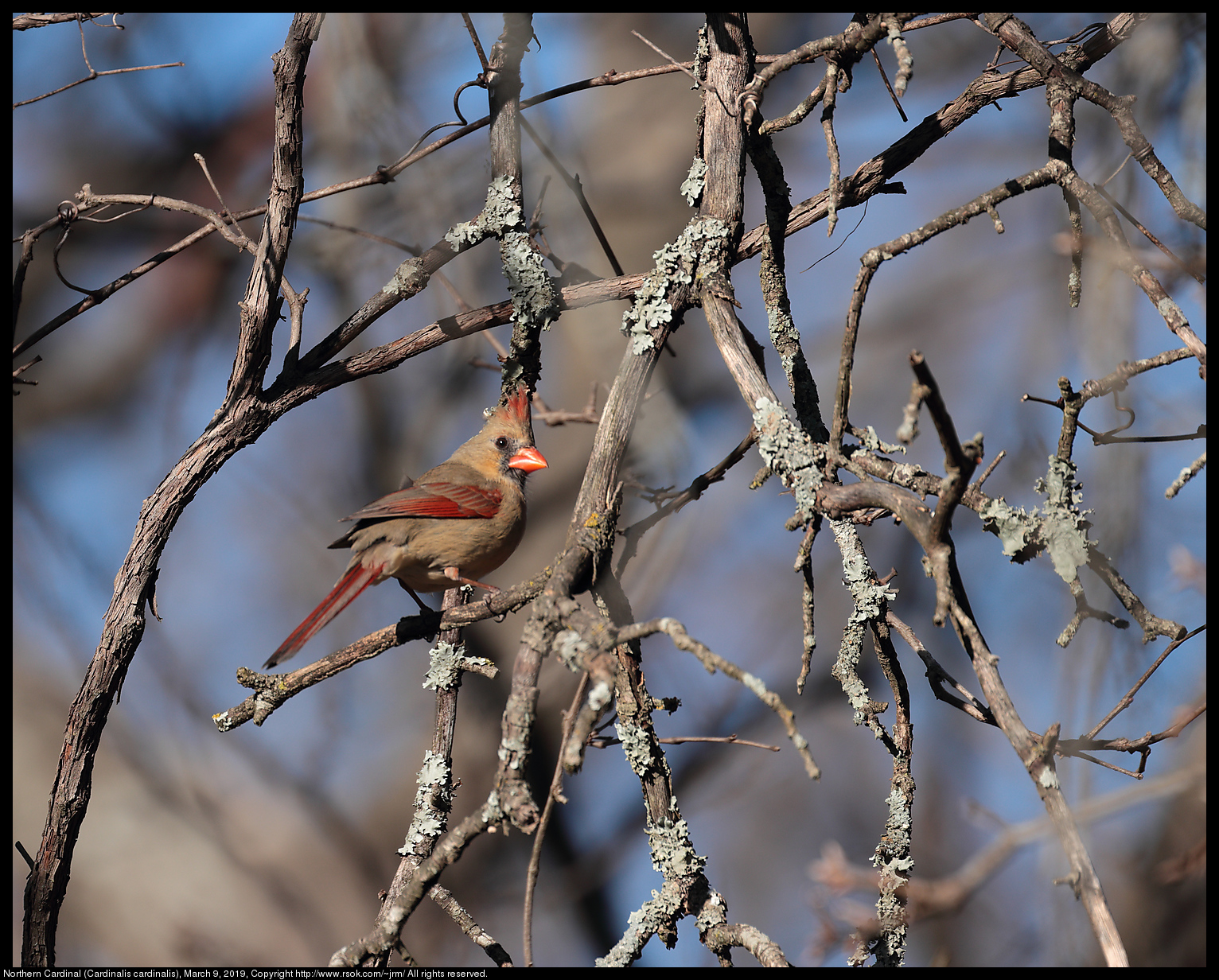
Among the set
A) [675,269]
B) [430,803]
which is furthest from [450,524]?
[675,269]

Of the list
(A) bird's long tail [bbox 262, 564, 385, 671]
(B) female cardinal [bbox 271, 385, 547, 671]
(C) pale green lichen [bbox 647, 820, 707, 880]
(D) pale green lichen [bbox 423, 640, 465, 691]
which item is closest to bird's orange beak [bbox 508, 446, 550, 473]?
(B) female cardinal [bbox 271, 385, 547, 671]

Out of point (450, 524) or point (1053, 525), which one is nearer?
point (1053, 525)

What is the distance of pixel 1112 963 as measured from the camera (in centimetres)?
122

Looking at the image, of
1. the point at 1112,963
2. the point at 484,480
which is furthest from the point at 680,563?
the point at 1112,963

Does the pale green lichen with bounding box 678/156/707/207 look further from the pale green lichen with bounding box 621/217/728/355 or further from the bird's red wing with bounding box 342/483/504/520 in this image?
the bird's red wing with bounding box 342/483/504/520

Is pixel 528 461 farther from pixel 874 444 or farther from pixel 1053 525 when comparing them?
pixel 1053 525

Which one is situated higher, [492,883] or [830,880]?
[492,883]

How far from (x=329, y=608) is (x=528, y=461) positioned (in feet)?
2.99

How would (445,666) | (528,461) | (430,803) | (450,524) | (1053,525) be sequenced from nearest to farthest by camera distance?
(1053,525), (430,803), (445,666), (450,524), (528,461)

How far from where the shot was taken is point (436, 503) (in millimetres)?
2961

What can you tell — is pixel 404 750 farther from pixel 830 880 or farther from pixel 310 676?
pixel 830 880

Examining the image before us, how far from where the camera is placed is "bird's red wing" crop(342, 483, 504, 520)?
9.45 feet

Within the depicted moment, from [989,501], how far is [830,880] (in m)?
0.77

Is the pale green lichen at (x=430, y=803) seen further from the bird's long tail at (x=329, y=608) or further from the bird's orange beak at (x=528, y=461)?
the bird's orange beak at (x=528, y=461)
